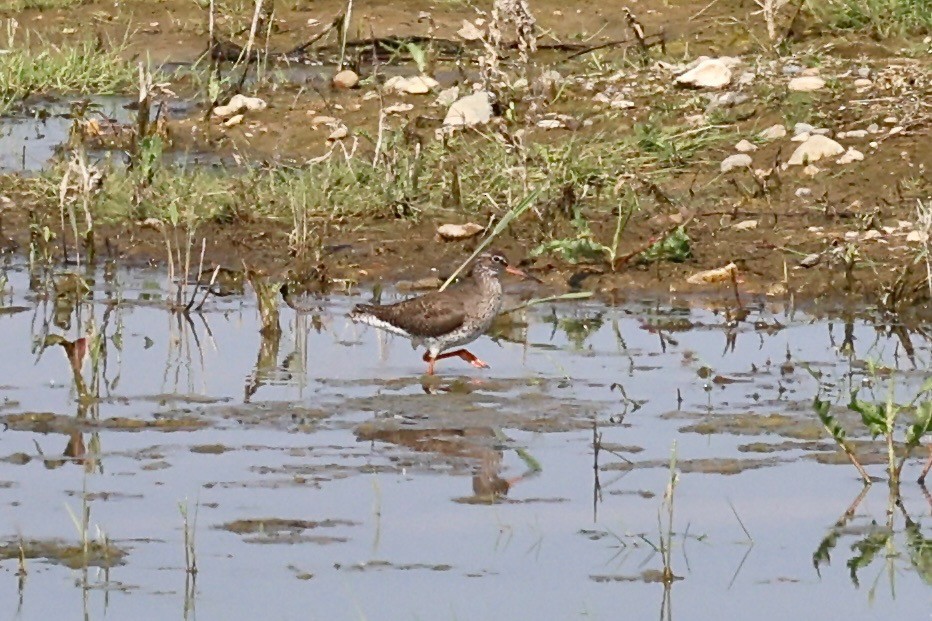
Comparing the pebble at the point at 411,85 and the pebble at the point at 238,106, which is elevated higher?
the pebble at the point at 411,85

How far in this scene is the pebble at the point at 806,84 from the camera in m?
12.8

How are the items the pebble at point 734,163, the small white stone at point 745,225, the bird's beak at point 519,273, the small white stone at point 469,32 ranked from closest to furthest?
the bird's beak at point 519,273 → the small white stone at point 745,225 → the pebble at point 734,163 → the small white stone at point 469,32

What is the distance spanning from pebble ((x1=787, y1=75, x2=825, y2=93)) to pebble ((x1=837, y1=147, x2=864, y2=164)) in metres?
1.08

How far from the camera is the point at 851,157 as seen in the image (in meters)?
11.7

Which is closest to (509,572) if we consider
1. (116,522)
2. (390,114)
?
(116,522)

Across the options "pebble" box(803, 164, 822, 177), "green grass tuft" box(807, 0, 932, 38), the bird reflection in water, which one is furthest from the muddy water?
"green grass tuft" box(807, 0, 932, 38)

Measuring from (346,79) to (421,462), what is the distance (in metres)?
7.04

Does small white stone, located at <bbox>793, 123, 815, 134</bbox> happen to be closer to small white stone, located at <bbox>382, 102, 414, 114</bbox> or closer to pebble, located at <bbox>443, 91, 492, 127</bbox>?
pebble, located at <bbox>443, 91, 492, 127</bbox>

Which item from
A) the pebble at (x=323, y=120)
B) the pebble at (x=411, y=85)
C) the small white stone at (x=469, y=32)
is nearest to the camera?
the pebble at (x=323, y=120)

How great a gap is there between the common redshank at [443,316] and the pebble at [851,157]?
2.84 m

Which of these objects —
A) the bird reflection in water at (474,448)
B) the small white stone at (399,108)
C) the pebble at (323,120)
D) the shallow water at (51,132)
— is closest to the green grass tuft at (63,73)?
the shallow water at (51,132)

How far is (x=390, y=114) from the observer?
13266 millimetres

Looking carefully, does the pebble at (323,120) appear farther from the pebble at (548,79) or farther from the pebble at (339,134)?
the pebble at (548,79)

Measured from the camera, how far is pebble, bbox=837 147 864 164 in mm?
11680
